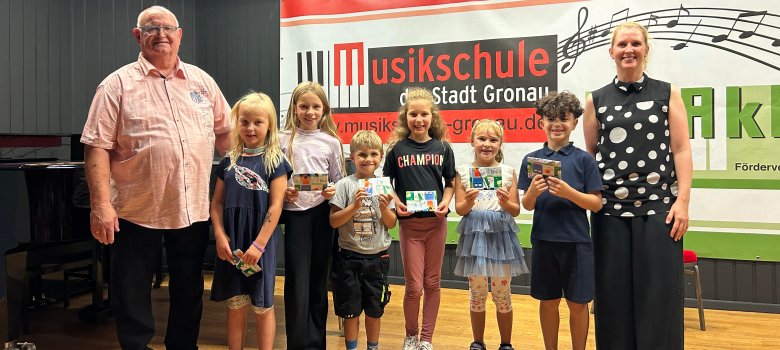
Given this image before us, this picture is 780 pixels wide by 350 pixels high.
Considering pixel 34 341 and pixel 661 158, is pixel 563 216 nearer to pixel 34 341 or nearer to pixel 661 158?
pixel 661 158

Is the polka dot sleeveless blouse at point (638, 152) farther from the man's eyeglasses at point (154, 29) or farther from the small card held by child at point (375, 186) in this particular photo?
the man's eyeglasses at point (154, 29)

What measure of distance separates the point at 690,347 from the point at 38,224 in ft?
12.7

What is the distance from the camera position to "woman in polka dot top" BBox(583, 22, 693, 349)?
8.38 ft

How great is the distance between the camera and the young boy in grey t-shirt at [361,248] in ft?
10.7

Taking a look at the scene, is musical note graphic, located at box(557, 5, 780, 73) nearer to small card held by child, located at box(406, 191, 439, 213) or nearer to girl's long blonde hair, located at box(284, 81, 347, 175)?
small card held by child, located at box(406, 191, 439, 213)

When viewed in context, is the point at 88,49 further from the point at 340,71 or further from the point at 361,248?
the point at 361,248

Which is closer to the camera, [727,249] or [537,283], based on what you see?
[537,283]

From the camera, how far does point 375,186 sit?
3127 millimetres

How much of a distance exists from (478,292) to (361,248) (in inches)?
27.5

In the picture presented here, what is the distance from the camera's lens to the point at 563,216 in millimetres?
3072

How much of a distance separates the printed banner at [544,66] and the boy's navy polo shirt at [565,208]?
5.67ft

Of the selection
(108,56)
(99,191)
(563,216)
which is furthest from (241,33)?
(563,216)

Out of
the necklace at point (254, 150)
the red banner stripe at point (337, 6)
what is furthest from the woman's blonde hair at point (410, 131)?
the red banner stripe at point (337, 6)

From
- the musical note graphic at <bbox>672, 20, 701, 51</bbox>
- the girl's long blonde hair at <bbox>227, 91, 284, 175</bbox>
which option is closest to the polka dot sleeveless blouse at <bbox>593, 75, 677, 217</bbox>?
the girl's long blonde hair at <bbox>227, 91, 284, 175</bbox>
